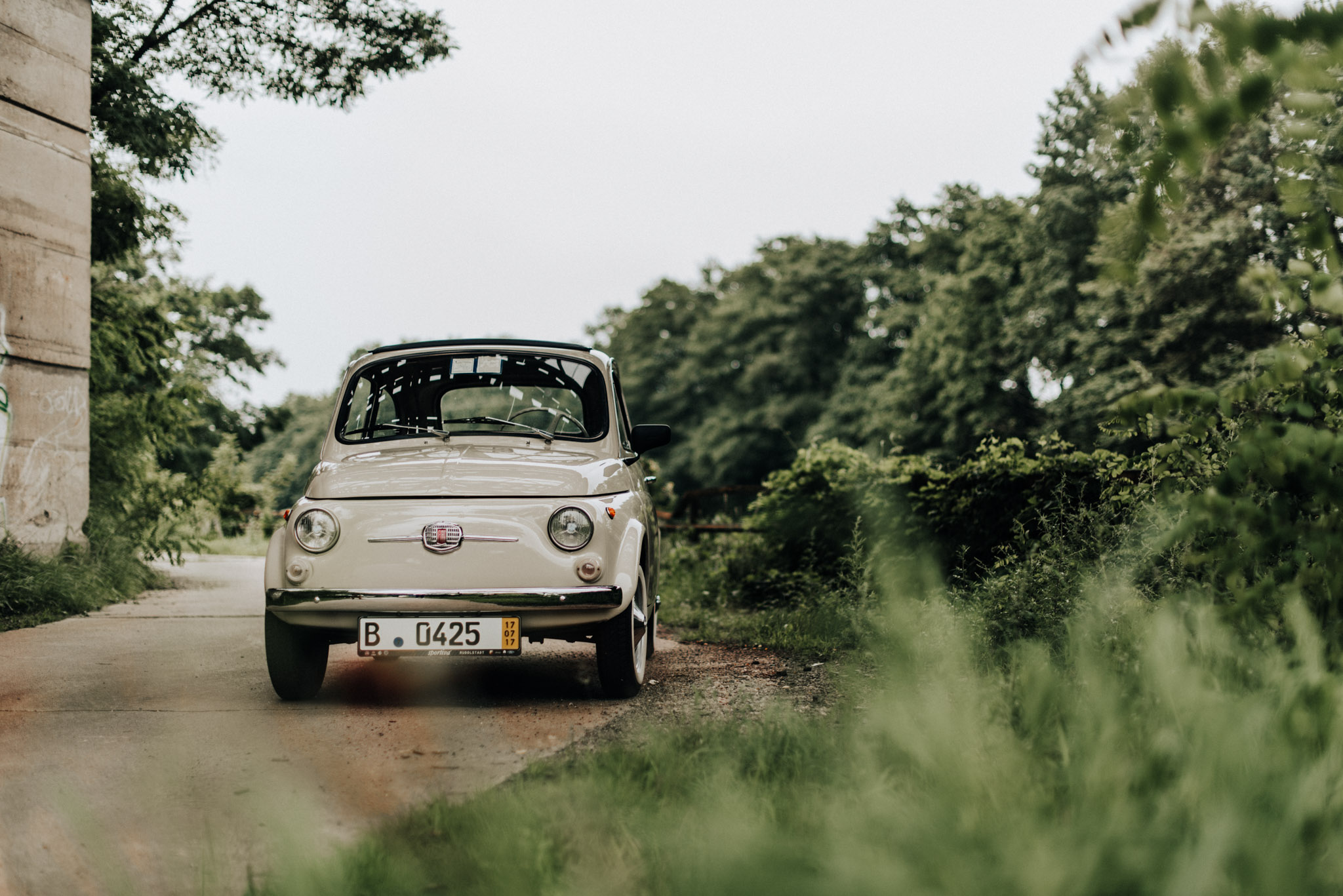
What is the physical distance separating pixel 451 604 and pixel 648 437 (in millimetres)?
2056

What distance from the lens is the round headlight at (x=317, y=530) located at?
515 cm

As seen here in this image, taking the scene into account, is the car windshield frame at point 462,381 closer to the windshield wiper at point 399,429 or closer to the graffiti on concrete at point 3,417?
the windshield wiper at point 399,429

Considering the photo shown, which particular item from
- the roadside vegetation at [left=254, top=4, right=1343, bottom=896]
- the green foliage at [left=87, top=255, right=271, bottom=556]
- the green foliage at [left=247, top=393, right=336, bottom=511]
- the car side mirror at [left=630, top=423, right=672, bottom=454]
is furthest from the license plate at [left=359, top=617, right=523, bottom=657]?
the green foliage at [left=247, top=393, right=336, bottom=511]

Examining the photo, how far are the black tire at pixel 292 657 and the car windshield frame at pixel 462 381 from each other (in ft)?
4.73

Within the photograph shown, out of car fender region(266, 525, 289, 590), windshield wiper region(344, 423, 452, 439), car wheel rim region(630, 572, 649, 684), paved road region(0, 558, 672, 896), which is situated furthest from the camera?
windshield wiper region(344, 423, 452, 439)

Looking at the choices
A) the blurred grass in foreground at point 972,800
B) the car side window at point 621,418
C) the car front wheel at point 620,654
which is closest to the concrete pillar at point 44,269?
the car side window at point 621,418

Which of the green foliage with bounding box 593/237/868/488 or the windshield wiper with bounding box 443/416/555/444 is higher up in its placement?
the green foliage with bounding box 593/237/868/488

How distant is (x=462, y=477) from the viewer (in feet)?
17.7

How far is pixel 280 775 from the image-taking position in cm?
396

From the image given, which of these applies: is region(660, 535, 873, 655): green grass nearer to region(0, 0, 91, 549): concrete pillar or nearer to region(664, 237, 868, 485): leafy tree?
region(0, 0, 91, 549): concrete pillar

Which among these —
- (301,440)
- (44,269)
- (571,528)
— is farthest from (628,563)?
(301,440)

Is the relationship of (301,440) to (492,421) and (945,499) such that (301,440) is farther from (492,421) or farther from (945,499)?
(492,421)

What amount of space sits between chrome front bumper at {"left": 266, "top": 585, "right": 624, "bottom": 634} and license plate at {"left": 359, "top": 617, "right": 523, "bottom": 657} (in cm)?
4

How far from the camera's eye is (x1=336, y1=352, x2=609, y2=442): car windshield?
6426 mm
